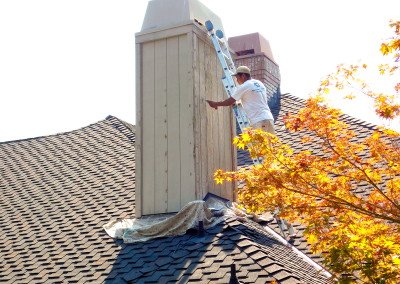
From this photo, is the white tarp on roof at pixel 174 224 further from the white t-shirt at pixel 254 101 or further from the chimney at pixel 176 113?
the white t-shirt at pixel 254 101

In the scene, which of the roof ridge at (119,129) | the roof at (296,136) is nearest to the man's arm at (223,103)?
the roof at (296,136)

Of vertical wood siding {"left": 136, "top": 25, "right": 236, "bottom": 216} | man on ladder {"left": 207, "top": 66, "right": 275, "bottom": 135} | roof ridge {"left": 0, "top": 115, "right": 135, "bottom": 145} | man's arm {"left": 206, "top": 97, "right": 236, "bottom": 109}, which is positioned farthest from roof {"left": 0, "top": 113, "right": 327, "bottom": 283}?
man's arm {"left": 206, "top": 97, "right": 236, "bottom": 109}

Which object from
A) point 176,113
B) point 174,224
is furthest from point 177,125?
point 174,224

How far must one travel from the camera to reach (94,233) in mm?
10711

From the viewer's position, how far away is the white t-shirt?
9992mm

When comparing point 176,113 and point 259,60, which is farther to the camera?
point 259,60

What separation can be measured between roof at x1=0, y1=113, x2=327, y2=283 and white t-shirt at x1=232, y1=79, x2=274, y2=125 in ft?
5.48

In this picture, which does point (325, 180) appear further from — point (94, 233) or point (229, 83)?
point (94, 233)

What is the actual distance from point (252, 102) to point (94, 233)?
3.34m

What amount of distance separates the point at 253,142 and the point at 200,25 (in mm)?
3510

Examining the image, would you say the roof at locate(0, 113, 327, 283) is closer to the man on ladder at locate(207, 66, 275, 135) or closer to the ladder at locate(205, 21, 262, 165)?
the man on ladder at locate(207, 66, 275, 135)

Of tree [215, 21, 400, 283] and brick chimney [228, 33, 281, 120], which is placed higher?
brick chimney [228, 33, 281, 120]

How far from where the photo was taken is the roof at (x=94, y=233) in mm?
8383

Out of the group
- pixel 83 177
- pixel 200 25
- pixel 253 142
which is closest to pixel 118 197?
pixel 83 177
